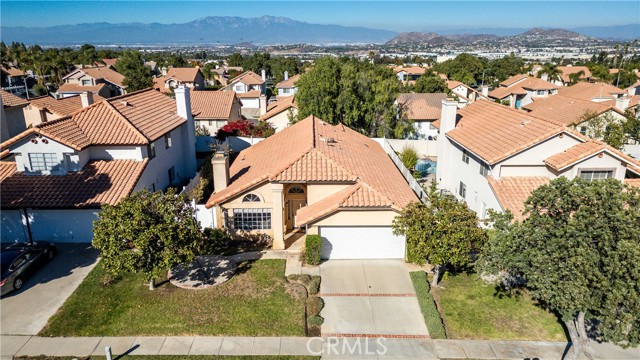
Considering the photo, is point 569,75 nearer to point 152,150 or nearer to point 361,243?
point 361,243

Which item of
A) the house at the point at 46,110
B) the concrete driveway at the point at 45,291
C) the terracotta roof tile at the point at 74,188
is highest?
the house at the point at 46,110

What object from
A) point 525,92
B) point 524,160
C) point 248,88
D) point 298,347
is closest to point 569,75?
point 525,92

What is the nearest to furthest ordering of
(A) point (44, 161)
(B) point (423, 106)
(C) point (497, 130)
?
1. (A) point (44, 161)
2. (C) point (497, 130)
3. (B) point (423, 106)

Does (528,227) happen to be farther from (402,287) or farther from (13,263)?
(13,263)

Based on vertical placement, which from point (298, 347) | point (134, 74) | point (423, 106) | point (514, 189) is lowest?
point (298, 347)

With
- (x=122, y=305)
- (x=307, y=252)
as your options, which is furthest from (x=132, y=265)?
(x=307, y=252)

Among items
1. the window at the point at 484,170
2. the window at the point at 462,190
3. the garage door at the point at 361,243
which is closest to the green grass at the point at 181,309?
the garage door at the point at 361,243

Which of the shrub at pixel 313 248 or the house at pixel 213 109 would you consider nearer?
the shrub at pixel 313 248

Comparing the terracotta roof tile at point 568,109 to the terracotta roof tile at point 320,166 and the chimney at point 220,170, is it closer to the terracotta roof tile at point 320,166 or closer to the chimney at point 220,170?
the terracotta roof tile at point 320,166
